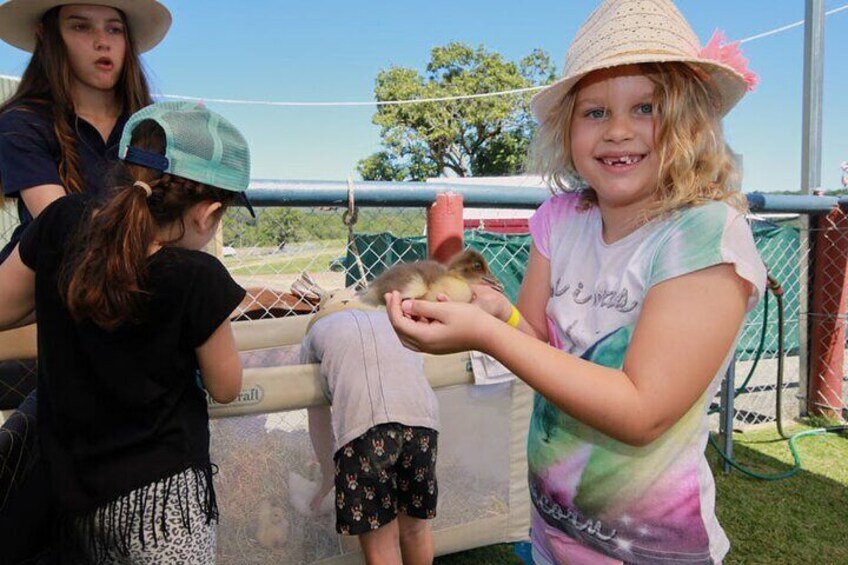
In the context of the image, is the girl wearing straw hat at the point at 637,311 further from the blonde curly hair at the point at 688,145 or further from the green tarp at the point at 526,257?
the green tarp at the point at 526,257

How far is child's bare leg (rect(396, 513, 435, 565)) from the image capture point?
2.40 meters

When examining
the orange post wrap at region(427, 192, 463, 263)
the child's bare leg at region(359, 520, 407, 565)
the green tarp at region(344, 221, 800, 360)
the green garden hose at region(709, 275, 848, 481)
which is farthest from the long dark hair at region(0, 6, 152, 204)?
the green garden hose at region(709, 275, 848, 481)

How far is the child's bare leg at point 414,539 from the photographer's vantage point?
2402mm

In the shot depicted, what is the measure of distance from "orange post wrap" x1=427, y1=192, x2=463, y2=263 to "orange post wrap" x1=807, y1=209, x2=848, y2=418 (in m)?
3.26

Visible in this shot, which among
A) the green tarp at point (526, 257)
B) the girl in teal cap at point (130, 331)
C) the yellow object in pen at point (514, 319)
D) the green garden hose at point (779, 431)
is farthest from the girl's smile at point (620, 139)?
the green tarp at point (526, 257)

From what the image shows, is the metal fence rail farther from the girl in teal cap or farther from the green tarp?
the girl in teal cap

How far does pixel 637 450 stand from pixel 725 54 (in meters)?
0.81

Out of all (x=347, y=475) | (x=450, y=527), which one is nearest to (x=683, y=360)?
(x=347, y=475)

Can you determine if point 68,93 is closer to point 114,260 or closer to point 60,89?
point 60,89

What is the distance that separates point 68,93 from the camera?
7.10 ft

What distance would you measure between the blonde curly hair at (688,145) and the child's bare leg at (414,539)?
163cm

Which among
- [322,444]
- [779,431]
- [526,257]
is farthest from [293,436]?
[526,257]

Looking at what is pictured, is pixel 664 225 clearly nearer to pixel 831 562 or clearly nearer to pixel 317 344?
pixel 317 344

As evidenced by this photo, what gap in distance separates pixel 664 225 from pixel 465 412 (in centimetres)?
158
